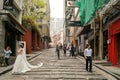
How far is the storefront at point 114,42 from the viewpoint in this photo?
27581 millimetres

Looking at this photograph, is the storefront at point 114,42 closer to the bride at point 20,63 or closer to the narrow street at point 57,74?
the narrow street at point 57,74

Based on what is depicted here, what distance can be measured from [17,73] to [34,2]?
53.2m

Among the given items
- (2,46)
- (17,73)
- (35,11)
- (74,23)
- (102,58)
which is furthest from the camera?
(35,11)

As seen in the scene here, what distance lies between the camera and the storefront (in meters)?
27.6

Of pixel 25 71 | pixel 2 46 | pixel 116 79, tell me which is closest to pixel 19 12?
pixel 2 46

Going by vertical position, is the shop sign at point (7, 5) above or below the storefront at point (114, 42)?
above

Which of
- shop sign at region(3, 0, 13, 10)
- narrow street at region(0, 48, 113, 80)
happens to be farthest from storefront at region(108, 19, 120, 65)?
shop sign at region(3, 0, 13, 10)

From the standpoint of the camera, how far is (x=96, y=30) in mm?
39062

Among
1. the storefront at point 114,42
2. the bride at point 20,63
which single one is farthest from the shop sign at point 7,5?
the bride at point 20,63

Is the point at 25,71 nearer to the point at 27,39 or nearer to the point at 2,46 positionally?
the point at 2,46

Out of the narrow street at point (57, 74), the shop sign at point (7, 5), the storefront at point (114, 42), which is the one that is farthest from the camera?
the shop sign at point (7, 5)

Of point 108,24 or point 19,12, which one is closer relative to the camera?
point 108,24

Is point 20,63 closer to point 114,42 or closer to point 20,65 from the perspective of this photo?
point 20,65

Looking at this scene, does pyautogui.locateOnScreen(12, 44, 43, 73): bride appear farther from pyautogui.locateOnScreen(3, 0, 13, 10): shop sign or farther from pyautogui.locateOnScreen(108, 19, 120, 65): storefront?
pyautogui.locateOnScreen(108, 19, 120, 65): storefront
